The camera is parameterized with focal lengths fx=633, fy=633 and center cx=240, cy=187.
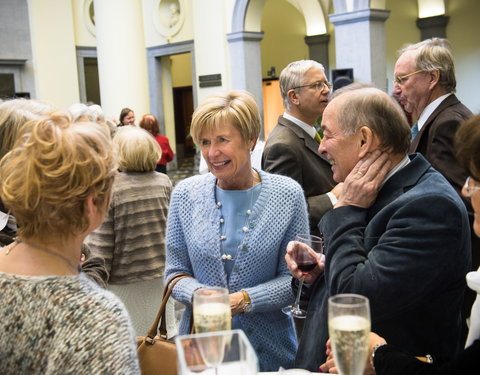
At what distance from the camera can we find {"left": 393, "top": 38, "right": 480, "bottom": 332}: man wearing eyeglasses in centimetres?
365

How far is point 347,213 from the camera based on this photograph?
2217mm

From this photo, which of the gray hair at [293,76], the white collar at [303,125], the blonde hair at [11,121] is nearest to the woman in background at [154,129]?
the gray hair at [293,76]

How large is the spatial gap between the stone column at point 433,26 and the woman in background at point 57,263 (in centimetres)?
1383

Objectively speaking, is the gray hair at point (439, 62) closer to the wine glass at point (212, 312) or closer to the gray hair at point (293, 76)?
the gray hair at point (293, 76)

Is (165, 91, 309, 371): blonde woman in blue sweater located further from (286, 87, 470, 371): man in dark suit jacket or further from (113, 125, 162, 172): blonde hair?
(113, 125, 162, 172): blonde hair

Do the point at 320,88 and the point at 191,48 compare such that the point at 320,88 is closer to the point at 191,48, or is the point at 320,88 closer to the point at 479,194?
the point at 479,194

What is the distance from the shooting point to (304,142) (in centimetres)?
378

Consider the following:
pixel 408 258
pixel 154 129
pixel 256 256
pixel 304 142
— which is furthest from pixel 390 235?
pixel 154 129

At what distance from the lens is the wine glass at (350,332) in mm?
1442

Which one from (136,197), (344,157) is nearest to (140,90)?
(136,197)

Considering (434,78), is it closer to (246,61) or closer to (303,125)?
(303,125)

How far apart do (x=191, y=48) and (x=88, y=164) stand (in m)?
14.8

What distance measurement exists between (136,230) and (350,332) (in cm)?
325

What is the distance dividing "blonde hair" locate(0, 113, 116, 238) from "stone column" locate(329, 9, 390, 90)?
10.1 meters
